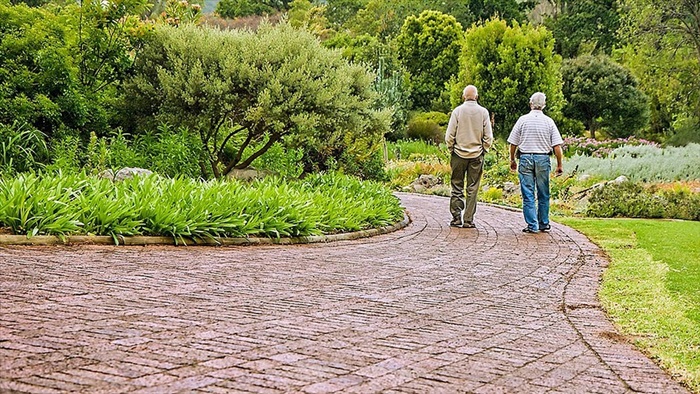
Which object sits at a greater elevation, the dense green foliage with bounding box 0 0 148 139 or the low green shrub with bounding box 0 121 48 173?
the dense green foliage with bounding box 0 0 148 139

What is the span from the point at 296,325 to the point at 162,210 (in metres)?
3.35

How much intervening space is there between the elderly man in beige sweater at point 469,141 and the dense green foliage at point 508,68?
13.8 metres

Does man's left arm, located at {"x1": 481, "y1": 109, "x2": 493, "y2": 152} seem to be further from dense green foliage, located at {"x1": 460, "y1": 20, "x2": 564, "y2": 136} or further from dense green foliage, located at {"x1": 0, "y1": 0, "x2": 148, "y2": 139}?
dense green foliage, located at {"x1": 460, "y1": 20, "x2": 564, "y2": 136}

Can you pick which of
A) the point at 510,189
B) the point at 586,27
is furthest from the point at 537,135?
the point at 586,27

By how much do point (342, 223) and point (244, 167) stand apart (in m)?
3.78

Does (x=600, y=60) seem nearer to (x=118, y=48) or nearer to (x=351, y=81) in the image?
(x=351, y=81)

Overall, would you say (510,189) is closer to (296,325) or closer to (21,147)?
(21,147)

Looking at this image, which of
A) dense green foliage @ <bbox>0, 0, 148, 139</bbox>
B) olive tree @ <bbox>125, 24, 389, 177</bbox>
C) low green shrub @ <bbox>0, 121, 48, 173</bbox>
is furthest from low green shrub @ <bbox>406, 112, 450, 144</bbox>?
low green shrub @ <bbox>0, 121, 48, 173</bbox>

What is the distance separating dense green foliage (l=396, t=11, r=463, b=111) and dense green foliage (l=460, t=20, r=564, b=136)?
352 inches

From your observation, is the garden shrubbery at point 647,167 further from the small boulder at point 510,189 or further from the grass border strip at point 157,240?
the grass border strip at point 157,240

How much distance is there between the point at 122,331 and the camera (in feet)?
11.8

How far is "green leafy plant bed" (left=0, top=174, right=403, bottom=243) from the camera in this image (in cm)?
633

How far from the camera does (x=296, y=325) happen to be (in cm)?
404

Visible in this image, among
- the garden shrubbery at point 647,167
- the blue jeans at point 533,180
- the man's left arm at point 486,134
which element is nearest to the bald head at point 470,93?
the man's left arm at point 486,134
